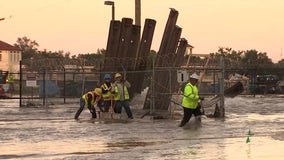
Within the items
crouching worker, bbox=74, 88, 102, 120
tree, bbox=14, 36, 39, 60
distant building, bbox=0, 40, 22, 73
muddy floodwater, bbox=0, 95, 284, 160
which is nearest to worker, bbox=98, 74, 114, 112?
crouching worker, bbox=74, 88, 102, 120

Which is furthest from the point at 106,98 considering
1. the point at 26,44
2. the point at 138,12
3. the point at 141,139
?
the point at 26,44

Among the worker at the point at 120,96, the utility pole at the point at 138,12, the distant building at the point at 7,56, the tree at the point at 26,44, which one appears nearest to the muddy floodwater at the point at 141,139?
the worker at the point at 120,96

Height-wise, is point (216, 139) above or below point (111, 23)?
below

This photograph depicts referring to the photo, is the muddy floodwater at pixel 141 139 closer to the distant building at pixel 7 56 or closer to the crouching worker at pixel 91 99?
the crouching worker at pixel 91 99

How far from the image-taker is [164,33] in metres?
26.0

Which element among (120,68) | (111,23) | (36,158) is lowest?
(36,158)

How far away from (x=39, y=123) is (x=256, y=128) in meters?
7.58

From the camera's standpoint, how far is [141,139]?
49.9 ft

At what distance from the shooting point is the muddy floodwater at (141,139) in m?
12.1

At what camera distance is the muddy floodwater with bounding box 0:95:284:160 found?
1210cm

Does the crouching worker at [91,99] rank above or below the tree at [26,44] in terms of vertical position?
below

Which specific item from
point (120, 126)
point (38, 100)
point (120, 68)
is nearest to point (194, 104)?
point (120, 126)

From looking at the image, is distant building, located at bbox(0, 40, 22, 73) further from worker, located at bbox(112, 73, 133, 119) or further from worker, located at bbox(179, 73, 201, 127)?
worker, located at bbox(179, 73, 201, 127)

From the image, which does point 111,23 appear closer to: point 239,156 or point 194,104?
point 194,104
